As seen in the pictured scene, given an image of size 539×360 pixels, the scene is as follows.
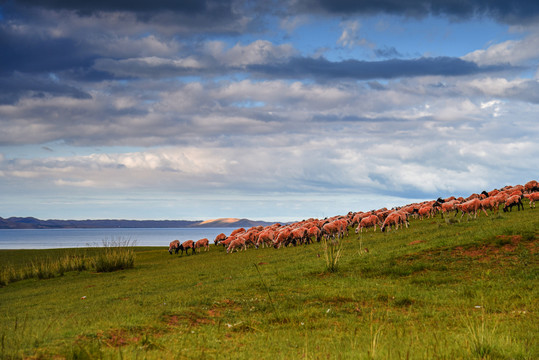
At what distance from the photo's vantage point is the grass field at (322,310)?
31.2 feet

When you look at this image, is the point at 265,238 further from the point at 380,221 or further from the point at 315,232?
the point at 380,221

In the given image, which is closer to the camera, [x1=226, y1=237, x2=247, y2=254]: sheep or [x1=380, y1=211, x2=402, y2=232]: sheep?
[x1=380, y1=211, x2=402, y2=232]: sheep

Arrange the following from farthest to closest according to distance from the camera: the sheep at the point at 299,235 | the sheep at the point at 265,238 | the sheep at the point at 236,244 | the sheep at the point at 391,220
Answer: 1. the sheep at the point at 265,238
2. the sheep at the point at 236,244
3. the sheep at the point at 299,235
4. the sheep at the point at 391,220

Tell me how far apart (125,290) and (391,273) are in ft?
43.8

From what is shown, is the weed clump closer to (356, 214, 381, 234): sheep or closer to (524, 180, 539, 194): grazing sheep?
(356, 214, 381, 234): sheep

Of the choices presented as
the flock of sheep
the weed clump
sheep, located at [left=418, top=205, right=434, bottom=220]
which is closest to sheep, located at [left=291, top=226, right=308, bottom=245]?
the flock of sheep

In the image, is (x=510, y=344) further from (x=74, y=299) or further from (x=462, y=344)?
(x=74, y=299)

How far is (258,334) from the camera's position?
39.7 feet

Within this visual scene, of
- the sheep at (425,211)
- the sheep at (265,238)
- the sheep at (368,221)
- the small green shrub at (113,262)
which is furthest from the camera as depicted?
the sheep at (425,211)

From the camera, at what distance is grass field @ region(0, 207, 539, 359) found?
31.2 feet

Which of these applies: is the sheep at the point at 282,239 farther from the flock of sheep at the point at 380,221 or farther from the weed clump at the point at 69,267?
the weed clump at the point at 69,267

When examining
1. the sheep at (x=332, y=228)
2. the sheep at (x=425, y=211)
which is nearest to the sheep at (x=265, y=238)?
the sheep at (x=332, y=228)

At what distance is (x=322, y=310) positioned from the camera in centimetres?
1458

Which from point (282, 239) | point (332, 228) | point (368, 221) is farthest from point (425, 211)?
point (282, 239)
